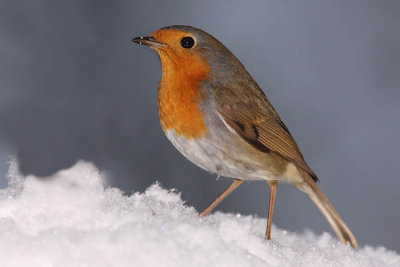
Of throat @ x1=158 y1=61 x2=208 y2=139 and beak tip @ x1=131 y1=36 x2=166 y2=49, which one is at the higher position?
beak tip @ x1=131 y1=36 x2=166 y2=49

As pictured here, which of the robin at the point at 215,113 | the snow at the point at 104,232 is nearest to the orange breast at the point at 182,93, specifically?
the robin at the point at 215,113

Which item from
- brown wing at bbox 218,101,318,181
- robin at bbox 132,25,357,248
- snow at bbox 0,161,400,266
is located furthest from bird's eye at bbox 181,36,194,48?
snow at bbox 0,161,400,266

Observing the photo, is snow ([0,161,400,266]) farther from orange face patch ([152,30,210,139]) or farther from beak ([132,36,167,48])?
beak ([132,36,167,48])

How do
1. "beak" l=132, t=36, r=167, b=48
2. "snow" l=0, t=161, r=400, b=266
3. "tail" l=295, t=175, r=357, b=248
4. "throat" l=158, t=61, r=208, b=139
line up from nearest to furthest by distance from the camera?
1. "snow" l=0, t=161, r=400, b=266
2. "throat" l=158, t=61, r=208, b=139
3. "beak" l=132, t=36, r=167, b=48
4. "tail" l=295, t=175, r=357, b=248

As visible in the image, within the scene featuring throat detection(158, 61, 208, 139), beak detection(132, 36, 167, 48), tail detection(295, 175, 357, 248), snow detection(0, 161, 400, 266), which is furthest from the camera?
tail detection(295, 175, 357, 248)

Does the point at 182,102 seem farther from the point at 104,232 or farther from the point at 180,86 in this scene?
the point at 104,232

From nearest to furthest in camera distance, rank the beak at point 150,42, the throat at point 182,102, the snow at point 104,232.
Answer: the snow at point 104,232, the throat at point 182,102, the beak at point 150,42

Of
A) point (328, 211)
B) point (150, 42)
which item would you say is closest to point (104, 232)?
point (150, 42)

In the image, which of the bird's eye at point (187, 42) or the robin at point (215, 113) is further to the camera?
the bird's eye at point (187, 42)

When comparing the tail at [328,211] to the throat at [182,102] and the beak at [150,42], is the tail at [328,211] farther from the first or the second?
the beak at [150,42]

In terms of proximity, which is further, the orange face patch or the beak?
the beak
